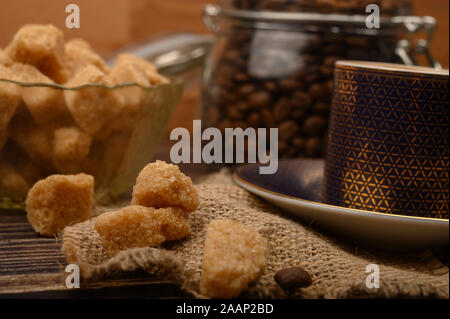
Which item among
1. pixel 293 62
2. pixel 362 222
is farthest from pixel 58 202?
pixel 293 62

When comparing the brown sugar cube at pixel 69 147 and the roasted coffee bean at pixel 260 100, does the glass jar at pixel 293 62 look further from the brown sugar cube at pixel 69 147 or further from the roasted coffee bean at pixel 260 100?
the brown sugar cube at pixel 69 147

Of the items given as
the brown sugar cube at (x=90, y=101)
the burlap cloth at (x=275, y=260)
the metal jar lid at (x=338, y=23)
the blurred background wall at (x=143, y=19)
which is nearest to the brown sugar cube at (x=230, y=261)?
the burlap cloth at (x=275, y=260)

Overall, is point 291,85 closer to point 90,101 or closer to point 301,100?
point 301,100

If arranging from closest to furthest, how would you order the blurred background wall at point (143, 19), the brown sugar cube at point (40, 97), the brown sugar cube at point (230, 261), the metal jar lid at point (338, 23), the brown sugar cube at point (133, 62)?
the brown sugar cube at point (230, 261) → the brown sugar cube at point (40, 97) → the brown sugar cube at point (133, 62) → the metal jar lid at point (338, 23) → the blurred background wall at point (143, 19)

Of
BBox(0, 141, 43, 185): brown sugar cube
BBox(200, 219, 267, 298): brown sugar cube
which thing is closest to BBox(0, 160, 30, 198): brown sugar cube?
BBox(0, 141, 43, 185): brown sugar cube

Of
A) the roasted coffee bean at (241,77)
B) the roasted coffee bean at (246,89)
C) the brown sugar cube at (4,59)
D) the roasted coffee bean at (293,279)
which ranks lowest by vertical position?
the roasted coffee bean at (293,279)

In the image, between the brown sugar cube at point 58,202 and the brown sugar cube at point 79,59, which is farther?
the brown sugar cube at point 79,59

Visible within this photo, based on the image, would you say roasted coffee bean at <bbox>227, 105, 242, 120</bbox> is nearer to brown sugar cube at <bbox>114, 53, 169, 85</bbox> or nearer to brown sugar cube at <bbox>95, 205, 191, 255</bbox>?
brown sugar cube at <bbox>114, 53, 169, 85</bbox>
